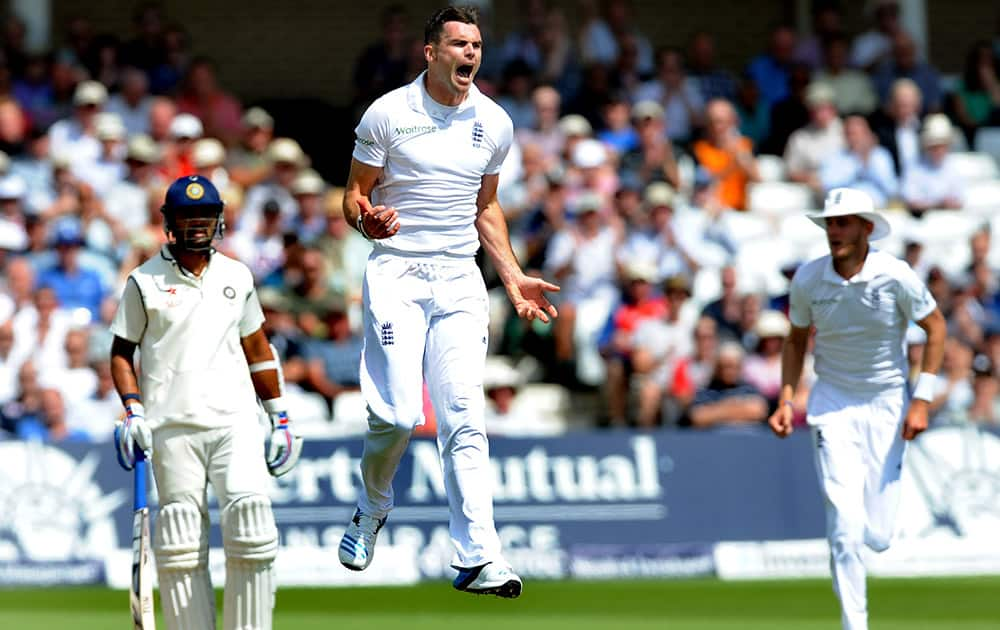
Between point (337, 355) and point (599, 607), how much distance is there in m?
3.41

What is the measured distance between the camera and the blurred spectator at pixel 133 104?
1762cm

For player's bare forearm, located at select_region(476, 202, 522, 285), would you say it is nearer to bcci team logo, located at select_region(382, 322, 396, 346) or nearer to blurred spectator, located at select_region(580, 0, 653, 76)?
bcci team logo, located at select_region(382, 322, 396, 346)

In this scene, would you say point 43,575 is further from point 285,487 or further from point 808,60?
point 808,60

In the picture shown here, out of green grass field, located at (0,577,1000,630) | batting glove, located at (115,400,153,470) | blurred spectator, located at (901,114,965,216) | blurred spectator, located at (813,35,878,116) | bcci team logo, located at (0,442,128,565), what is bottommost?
green grass field, located at (0,577,1000,630)

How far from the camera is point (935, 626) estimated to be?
12.5 m

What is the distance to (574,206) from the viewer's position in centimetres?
1703

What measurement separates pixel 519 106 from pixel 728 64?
493 cm

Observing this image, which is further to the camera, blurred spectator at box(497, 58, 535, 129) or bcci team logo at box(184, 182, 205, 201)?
blurred spectator at box(497, 58, 535, 129)

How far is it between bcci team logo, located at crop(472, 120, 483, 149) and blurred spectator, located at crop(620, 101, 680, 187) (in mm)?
8873

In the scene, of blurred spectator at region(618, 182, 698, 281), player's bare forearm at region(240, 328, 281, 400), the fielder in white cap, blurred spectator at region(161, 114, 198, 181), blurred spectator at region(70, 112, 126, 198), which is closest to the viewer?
player's bare forearm at region(240, 328, 281, 400)

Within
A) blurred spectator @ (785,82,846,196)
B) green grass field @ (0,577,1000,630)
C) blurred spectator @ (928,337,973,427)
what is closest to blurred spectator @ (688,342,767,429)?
green grass field @ (0,577,1000,630)

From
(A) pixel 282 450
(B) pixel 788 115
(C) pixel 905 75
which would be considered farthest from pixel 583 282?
(A) pixel 282 450

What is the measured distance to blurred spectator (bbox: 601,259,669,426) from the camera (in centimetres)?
1597

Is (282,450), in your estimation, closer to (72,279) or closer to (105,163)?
(72,279)
